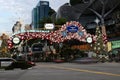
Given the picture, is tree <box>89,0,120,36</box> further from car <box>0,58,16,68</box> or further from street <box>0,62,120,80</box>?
street <box>0,62,120,80</box>

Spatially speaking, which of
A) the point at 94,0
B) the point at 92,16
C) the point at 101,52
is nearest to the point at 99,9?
the point at 94,0

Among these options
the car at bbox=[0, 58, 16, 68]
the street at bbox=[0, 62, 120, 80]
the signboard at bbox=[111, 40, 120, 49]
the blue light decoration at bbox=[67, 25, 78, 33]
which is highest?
the blue light decoration at bbox=[67, 25, 78, 33]

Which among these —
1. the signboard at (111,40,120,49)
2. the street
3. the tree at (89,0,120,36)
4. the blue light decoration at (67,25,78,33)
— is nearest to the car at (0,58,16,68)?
the street

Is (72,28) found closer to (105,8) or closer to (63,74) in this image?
(105,8)

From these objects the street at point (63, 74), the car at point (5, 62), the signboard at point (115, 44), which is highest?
the signboard at point (115, 44)

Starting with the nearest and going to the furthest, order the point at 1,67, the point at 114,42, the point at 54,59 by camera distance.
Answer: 1. the point at 1,67
2. the point at 54,59
3. the point at 114,42

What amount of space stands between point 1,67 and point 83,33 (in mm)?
38432

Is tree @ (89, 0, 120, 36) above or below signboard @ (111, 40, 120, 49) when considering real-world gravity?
above

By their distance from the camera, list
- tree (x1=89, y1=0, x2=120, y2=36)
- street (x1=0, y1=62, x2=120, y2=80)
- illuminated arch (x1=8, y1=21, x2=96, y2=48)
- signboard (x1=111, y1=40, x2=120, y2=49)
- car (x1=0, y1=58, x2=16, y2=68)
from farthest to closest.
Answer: tree (x1=89, y1=0, x2=120, y2=36), signboard (x1=111, y1=40, x2=120, y2=49), illuminated arch (x1=8, y1=21, x2=96, y2=48), car (x1=0, y1=58, x2=16, y2=68), street (x1=0, y1=62, x2=120, y2=80)

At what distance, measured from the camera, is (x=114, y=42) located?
98.9 meters

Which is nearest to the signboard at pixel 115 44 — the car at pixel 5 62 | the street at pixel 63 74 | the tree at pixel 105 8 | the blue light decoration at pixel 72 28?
the tree at pixel 105 8

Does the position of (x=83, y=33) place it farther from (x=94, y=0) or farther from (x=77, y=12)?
(x=77, y=12)

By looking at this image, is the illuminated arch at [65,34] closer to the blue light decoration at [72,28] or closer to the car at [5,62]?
the blue light decoration at [72,28]

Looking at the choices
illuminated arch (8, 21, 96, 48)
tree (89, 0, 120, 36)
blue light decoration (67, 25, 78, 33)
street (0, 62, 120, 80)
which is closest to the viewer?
street (0, 62, 120, 80)
